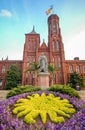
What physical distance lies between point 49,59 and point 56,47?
6.25m

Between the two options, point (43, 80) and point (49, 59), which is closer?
point (43, 80)

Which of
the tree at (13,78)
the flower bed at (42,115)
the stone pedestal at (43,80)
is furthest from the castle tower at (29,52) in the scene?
the flower bed at (42,115)

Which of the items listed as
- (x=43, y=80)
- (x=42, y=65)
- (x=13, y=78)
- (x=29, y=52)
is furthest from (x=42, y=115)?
(x=29, y=52)

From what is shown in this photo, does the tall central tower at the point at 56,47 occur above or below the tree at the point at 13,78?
above

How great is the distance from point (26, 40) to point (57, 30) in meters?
14.3

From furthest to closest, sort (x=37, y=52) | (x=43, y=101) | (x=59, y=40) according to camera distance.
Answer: (x=59, y=40), (x=37, y=52), (x=43, y=101)

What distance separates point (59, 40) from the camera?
52.7 metres

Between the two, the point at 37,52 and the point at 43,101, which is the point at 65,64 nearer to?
the point at 37,52

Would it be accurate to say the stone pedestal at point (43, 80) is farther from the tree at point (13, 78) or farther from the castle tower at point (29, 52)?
the castle tower at point (29, 52)

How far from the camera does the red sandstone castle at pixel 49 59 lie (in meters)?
46.5

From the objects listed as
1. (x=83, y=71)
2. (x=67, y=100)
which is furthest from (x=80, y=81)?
(x=67, y=100)

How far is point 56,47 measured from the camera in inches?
2030

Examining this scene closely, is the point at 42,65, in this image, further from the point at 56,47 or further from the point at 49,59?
the point at 56,47

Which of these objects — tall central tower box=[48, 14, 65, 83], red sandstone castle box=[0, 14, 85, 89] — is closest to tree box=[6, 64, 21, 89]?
red sandstone castle box=[0, 14, 85, 89]
